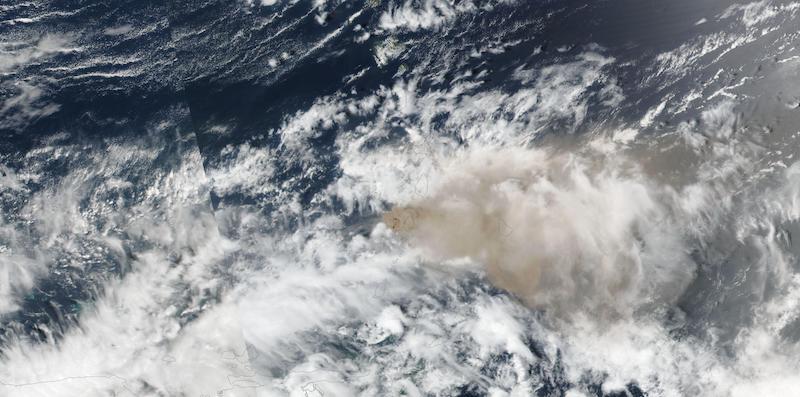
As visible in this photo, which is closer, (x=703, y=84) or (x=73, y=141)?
(x=703, y=84)

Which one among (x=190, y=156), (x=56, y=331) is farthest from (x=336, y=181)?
(x=56, y=331)

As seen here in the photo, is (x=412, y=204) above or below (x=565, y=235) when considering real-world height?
above

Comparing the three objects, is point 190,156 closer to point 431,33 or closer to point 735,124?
point 431,33

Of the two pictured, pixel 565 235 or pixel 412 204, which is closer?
pixel 565 235
